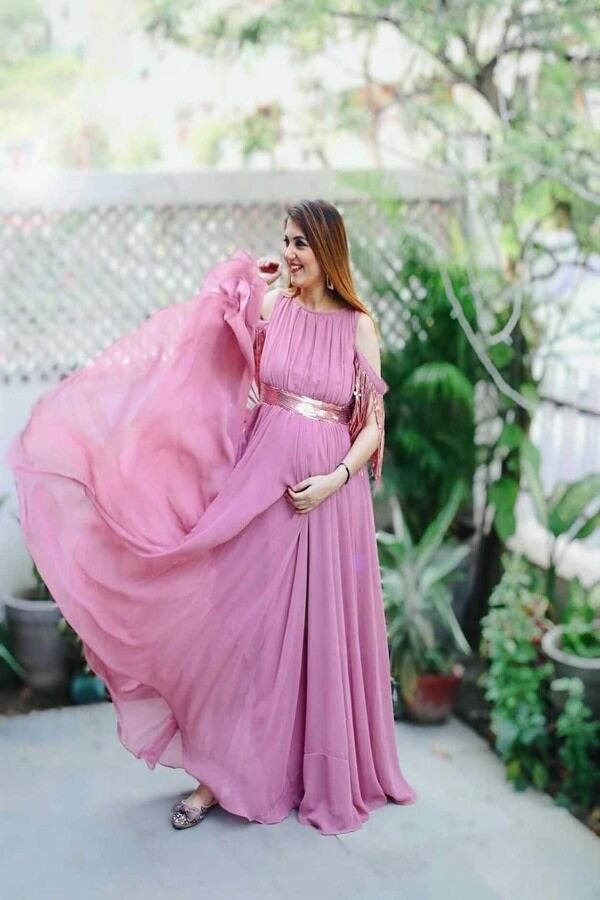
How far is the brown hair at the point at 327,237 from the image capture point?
2.52m

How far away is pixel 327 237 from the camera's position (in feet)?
8.32

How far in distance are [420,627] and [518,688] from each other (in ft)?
1.48

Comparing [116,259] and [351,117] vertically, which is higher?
[351,117]

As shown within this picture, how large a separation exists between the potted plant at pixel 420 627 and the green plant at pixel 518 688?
0.71ft

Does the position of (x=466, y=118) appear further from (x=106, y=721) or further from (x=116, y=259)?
(x=106, y=721)

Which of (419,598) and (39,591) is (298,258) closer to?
(419,598)

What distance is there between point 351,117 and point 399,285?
88 centimetres

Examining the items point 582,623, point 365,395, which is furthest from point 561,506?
point 365,395

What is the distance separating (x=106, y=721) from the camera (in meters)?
3.93

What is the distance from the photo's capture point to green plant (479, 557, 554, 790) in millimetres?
3721

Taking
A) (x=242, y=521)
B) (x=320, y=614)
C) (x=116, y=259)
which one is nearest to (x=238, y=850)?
(x=320, y=614)

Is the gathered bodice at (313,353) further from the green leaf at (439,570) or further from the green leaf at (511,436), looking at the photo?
the green leaf at (511,436)

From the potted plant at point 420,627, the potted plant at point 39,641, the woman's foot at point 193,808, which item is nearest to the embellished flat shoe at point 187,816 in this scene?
the woman's foot at point 193,808

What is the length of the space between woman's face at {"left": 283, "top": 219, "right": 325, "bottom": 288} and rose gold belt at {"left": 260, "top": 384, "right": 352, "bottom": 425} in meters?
0.27
